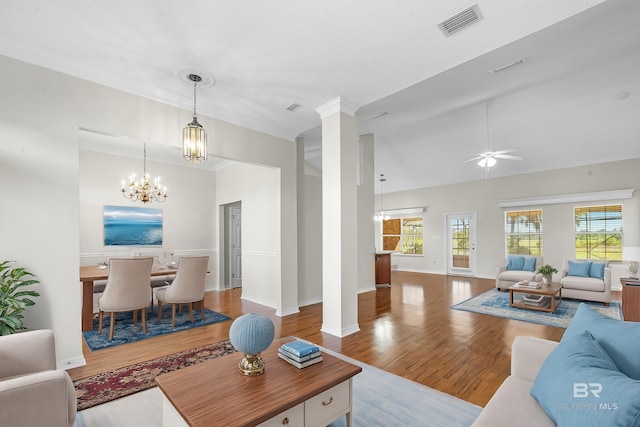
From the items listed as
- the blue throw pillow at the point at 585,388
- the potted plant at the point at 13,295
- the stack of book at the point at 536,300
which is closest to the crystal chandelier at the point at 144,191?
the potted plant at the point at 13,295

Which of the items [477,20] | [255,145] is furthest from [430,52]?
[255,145]

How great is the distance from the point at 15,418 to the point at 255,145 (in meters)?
3.79

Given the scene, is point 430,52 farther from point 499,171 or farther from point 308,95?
point 499,171

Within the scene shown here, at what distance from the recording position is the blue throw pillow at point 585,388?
0.95 metres

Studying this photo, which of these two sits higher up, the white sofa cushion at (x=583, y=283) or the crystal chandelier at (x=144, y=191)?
the crystal chandelier at (x=144, y=191)

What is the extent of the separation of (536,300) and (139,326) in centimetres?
629

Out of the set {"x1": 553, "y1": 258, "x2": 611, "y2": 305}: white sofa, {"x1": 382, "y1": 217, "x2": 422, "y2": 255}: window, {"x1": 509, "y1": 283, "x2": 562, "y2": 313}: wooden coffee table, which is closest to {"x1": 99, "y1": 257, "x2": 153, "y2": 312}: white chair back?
{"x1": 509, "y1": 283, "x2": 562, "y2": 313}: wooden coffee table

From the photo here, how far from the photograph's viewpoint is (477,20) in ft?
7.98

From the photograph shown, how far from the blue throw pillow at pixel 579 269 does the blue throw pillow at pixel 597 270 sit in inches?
2.2

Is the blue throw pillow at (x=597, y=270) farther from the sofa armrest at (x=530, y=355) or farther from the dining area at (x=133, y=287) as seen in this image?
the dining area at (x=133, y=287)

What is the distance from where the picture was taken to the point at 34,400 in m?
1.30

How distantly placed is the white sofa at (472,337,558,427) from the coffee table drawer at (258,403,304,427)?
2.77ft

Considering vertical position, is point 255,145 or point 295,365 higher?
point 255,145

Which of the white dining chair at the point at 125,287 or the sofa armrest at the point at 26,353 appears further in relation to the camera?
the white dining chair at the point at 125,287
